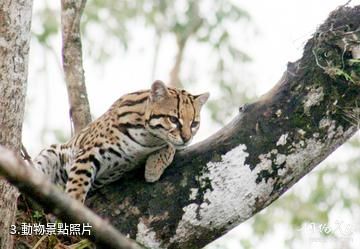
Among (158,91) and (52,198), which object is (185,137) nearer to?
(158,91)

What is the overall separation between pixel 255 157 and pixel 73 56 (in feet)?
6.77

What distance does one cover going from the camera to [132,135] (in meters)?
6.27

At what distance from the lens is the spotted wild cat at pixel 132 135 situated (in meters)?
6.02

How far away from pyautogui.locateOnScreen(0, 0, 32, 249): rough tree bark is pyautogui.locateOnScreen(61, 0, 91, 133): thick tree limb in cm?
203

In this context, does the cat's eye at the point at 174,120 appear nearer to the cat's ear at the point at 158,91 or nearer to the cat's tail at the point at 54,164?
the cat's ear at the point at 158,91

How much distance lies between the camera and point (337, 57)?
558 cm

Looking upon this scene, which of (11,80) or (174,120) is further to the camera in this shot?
(174,120)

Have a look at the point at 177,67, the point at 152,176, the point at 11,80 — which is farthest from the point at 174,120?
the point at 177,67

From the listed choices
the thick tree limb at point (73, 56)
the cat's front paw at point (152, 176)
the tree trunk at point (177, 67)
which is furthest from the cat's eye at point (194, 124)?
the tree trunk at point (177, 67)

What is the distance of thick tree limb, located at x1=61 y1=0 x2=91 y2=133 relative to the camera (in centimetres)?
675

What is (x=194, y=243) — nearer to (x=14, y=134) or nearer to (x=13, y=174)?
(x=14, y=134)

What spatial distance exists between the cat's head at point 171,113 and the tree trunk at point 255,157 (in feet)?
1.52

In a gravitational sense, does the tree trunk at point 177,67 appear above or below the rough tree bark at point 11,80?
below

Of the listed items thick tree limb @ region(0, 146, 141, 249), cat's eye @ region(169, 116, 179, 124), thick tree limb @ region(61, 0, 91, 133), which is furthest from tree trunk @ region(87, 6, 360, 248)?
thick tree limb @ region(0, 146, 141, 249)
